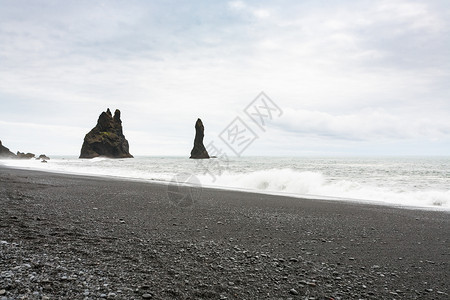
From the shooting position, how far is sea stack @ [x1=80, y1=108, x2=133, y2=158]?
106m

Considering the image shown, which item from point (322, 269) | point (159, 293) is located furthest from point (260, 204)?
point (159, 293)

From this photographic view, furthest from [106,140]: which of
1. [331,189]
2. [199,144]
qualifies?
[331,189]

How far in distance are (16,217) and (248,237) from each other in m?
5.34

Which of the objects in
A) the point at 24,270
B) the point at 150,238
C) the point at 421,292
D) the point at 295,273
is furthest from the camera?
the point at 150,238

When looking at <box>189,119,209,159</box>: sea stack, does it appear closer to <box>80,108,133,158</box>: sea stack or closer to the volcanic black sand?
<box>80,108,133,158</box>: sea stack

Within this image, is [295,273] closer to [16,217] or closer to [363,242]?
[363,242]

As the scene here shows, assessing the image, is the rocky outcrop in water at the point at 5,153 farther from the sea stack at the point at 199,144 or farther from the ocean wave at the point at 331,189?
the ocean wave at the point at 331,189

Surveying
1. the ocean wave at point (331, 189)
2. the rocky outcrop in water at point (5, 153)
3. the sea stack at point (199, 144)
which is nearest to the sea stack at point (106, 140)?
the rocky outcrop in water at point (5, 153)

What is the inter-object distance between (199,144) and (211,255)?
327 feet

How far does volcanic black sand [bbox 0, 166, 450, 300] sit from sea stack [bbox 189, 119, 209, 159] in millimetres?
94555

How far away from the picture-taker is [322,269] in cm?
431

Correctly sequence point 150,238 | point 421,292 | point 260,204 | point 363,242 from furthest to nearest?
point 260,204
point 363,242
point 150,238
point 421,292

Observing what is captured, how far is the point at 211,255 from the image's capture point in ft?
15.4

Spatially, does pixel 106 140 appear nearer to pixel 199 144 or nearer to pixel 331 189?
pixel 199 144
